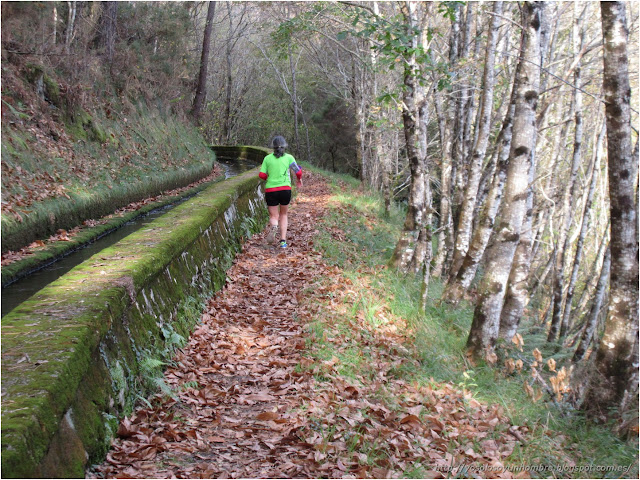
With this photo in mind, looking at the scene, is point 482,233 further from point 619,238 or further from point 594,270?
point 594,270

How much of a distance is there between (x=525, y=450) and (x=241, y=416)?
2609 mm

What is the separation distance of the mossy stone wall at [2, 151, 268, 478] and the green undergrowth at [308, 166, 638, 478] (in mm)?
1889

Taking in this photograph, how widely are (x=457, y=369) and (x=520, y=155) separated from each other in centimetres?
284

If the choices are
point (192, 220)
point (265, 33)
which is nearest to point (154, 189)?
point (192, 220)

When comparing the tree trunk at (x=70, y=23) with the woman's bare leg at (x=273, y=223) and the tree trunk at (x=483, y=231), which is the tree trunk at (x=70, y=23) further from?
the tree trunk at (x=483, y=231)

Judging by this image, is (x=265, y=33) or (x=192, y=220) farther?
(x=265, y=33)

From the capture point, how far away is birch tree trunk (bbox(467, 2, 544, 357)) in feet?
20.3

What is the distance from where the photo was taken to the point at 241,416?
4.55m

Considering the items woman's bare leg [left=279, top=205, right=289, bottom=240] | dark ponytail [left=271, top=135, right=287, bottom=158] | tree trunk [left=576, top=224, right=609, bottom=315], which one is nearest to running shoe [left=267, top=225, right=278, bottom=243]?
woman's bare leg [left=279, top=205, right=289, bottom=240]

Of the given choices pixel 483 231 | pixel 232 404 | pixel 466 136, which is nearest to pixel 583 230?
pixel 466 136

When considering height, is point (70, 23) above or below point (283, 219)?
above

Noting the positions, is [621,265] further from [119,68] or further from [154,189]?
[119,68]

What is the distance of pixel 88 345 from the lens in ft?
11.7

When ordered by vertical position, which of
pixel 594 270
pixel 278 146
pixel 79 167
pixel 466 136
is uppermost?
pixel 466 136
